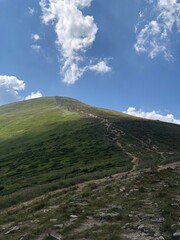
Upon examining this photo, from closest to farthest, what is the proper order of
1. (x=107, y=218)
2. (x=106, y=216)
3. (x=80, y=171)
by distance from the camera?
(x=107, y=218) < (x=106, y=216) < (x=80, y=171)

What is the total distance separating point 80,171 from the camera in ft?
186

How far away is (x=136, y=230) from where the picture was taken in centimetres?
1698

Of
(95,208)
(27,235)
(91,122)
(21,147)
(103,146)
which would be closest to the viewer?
(27,235)

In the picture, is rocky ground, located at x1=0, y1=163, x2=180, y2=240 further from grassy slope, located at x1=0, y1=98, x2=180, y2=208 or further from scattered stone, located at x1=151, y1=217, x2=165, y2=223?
grassy slope, located at x1=0, y1=98, x2=180, y2=208

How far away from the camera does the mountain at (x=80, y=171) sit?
2103 cm

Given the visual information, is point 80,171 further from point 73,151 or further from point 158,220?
point 158,220

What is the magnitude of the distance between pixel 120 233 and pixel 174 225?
2828mm

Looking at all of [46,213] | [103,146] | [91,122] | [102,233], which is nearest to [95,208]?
[46,213]

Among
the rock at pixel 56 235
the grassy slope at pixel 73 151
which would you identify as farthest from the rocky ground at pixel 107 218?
the grassy slope at pixel 73 151

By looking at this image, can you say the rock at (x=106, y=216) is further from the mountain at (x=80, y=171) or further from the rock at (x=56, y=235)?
the rock at (x=56, y=235)

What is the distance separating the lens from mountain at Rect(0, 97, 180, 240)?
21.0m

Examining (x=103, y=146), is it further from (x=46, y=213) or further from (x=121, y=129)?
(x=46, y=213)

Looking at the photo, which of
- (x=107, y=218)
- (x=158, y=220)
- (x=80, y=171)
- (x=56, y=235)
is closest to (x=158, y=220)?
(x=158, y=220)

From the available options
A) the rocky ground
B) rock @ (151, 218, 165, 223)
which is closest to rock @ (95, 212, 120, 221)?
the rocky ground
